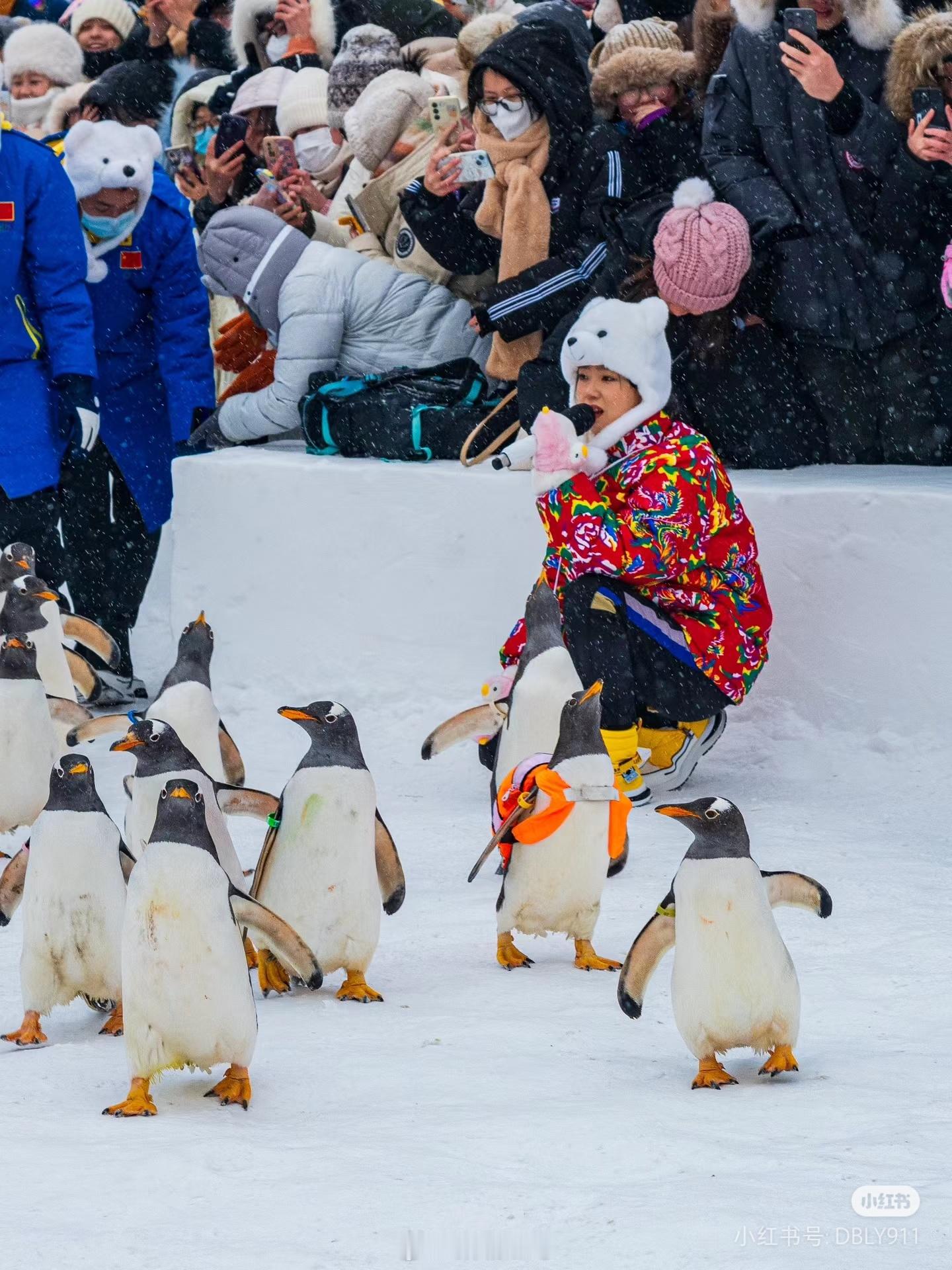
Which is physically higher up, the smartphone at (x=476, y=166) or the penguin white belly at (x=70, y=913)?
the smartphone at (x=476, y=166)

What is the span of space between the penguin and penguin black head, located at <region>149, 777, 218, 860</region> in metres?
1.22

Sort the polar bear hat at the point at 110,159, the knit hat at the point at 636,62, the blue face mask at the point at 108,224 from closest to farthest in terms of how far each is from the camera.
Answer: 1. the knit hat at the point at 636,62
2. the polar bear hat at the point at 110,159
3. the blue face mask at the point at 108,224

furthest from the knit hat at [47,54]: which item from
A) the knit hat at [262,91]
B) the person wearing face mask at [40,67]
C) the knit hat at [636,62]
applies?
the knit hat at [636,62]

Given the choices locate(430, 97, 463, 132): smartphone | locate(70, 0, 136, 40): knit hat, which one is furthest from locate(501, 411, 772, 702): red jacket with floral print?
locate(70, 0, 136, 40): knit hat

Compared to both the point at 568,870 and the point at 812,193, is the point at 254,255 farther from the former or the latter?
the point at 568,870

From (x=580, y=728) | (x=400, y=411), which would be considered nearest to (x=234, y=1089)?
(x=580, y=728)

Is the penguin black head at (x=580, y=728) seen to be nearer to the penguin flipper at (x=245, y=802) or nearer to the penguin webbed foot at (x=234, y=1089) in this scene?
the penguin flipper at (x=245, y=802)

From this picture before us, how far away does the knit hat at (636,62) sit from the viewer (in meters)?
5.27

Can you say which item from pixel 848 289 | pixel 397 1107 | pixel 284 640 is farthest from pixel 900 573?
pixel 397 1107

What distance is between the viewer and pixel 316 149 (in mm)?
6781

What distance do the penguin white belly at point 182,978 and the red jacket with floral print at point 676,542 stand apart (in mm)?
1959

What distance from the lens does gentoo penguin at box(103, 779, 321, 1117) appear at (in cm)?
276

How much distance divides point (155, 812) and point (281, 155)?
138 inches

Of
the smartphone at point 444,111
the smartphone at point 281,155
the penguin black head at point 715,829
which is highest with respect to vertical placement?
the smartphone at point 444,111
